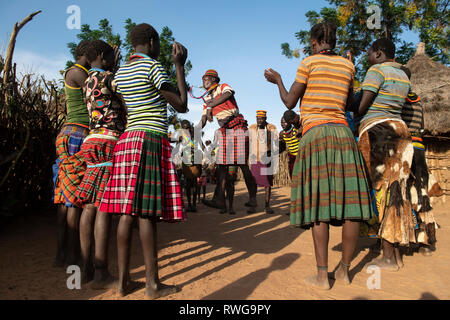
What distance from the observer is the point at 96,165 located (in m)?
2.68

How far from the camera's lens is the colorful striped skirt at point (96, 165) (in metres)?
2.62

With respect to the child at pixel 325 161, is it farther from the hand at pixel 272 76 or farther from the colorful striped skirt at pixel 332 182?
the hand at pixel 272 76

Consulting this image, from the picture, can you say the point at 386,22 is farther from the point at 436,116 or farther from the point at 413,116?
the point at 413,116

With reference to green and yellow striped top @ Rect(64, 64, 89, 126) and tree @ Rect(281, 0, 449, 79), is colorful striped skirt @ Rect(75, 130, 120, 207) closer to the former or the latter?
green and yellow striped top @ Rect(64, 64, 89, 126)

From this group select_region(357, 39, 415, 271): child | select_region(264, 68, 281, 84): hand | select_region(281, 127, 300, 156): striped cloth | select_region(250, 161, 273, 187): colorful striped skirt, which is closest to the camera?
select_region(264, 68, 281, 84): hand

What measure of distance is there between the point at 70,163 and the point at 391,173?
3054mm

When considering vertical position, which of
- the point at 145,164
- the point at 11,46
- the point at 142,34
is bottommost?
the point at 145,164

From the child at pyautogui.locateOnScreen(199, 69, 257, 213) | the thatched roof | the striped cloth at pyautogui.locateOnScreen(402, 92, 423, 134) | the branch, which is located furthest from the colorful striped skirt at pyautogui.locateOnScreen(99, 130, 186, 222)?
the thatched roof

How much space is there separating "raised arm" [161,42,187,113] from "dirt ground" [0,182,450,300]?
56.4 inches

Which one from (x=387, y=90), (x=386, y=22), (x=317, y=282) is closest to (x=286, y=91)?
(x=387, y=90)

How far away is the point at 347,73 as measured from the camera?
2.63 m

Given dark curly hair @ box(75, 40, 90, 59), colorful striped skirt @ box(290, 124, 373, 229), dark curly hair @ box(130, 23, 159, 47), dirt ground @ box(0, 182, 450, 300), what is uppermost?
dark curly hair @ box(75, 40, 90, 59)

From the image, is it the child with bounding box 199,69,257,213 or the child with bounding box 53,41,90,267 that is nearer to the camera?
the child with bounding box 53,41,90,267

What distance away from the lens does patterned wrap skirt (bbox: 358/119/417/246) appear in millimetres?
3004
